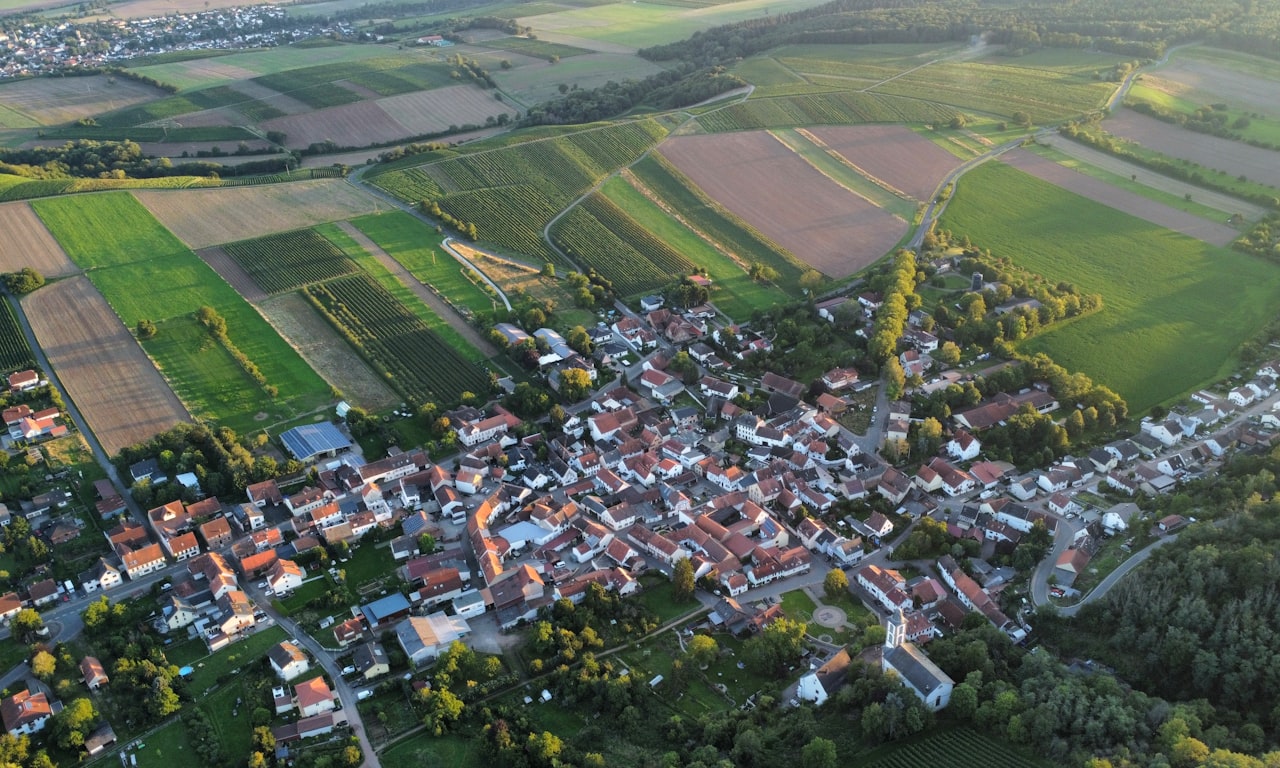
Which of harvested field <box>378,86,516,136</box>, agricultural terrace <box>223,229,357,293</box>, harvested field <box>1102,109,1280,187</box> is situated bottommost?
agricultural terrace <box>223,229,357,293</box>

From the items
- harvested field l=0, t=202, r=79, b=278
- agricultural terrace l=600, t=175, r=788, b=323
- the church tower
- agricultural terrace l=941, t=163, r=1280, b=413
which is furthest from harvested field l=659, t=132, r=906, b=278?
harvested field l=0, t=202, r=79, b=278

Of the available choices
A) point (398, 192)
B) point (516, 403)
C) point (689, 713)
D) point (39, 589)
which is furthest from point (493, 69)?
point (689, 713)

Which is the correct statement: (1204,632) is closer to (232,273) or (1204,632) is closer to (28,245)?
(232,273)

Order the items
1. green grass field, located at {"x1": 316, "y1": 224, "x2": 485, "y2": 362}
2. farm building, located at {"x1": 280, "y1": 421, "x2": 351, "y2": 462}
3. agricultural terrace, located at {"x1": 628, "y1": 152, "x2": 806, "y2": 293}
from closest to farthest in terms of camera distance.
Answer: farm building, located at {"x1": 280, "y1": 421, "x2": 351, "y2": 462} → green grass field, located at {"x1": 316, "y1": 224, "x2": 485, "y2": 362} → agricultural terrace, located at {"x1": 628, "y1": 152, "x2": 806, "y2": 293}

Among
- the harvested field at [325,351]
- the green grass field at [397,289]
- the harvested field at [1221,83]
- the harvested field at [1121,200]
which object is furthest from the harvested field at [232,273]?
the harvested field at [1221,83]

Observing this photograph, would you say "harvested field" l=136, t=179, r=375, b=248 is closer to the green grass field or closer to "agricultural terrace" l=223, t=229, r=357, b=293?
"agricultural terrace" l=223, t=229, r=357, b=293

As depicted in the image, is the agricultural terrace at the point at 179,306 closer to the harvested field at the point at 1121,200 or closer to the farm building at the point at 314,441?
the farm building at the point at 314,441

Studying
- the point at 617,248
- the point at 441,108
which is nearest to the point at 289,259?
the point at 617,248
